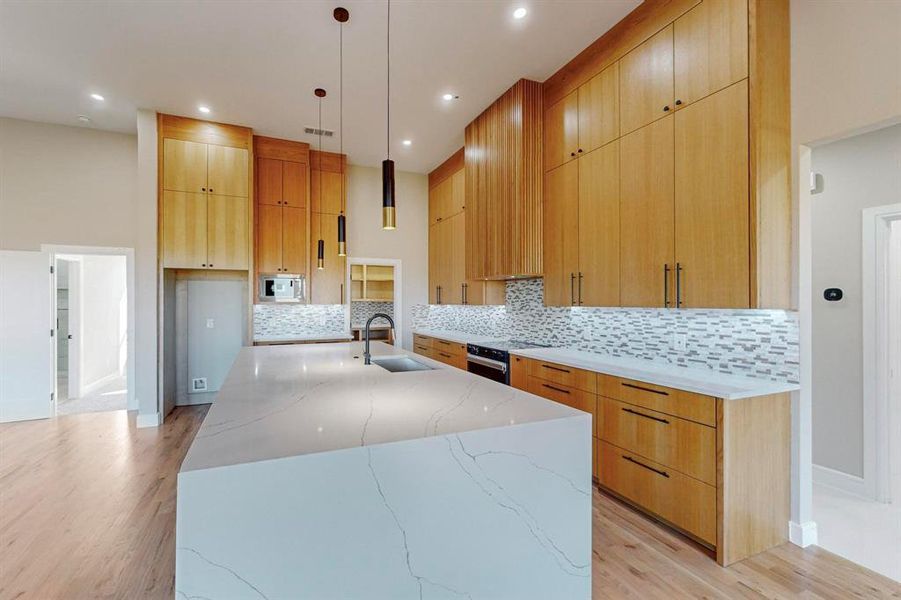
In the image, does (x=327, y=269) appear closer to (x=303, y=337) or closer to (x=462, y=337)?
(x=303, y=337)

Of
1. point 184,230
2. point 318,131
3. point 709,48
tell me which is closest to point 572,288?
point 709,48

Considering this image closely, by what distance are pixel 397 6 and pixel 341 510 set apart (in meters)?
3.09

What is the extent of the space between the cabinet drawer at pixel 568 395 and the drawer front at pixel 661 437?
2.7 inches

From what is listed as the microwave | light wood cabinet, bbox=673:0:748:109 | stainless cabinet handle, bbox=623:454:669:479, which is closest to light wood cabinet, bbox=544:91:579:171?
light wood cabinet, bbox=673:0:748:109

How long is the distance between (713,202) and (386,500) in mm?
2401

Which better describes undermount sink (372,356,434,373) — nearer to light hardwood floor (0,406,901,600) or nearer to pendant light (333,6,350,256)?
pendant light (333,6,350,256)

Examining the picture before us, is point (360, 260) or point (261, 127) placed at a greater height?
point (261, 127)

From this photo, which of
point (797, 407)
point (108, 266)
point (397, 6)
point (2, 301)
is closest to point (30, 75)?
point (2, 301)

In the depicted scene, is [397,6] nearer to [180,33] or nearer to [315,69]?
[315,69]

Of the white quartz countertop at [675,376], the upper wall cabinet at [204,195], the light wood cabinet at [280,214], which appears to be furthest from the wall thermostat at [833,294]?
the upper wall cabinet at [204,195]

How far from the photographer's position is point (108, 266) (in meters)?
7.21

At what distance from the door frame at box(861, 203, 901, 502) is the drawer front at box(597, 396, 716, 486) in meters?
1.71

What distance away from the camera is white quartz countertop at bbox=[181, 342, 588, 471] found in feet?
4.10

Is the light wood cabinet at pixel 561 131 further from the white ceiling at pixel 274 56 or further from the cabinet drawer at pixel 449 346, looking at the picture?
the cabinet drawer at pixel 449 346
